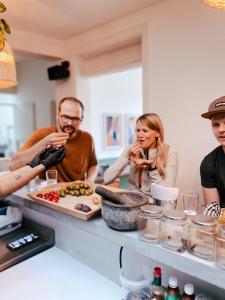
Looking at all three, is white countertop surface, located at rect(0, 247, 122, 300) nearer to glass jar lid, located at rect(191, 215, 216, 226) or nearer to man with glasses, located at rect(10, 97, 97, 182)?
glass jar lid, located at rect(191, 215, 216, 226)

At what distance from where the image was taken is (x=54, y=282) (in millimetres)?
971

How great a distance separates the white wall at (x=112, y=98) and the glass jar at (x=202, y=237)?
126 inches

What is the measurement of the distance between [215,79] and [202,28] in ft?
1.45

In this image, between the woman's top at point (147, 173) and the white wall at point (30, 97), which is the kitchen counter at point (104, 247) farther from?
the white wall at point (30, 97)

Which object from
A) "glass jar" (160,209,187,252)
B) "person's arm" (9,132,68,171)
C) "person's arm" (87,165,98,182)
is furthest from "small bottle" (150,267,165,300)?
"person's arm" (87,165,98,182)

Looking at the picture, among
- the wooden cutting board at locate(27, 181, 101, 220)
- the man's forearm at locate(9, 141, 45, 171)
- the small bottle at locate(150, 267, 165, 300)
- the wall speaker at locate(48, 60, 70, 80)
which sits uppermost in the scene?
the wall speaker at locate(48, 60, 70, 80)

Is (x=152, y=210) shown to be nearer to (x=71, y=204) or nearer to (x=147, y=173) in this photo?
(x=71, y=204)

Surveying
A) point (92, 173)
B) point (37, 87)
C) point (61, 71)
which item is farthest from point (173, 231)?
point (37, 87)

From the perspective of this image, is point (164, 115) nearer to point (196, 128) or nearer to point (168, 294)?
point (196, 128)

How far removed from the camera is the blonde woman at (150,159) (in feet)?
4.68

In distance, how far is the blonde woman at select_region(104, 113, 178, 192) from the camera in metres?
1.43

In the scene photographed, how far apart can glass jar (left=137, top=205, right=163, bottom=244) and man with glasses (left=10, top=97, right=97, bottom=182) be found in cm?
79

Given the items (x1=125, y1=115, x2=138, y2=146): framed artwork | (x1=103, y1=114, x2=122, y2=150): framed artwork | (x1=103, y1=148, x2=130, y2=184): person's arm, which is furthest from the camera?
(x1=125, y1=115, x2=138, y2=146): framed artwork

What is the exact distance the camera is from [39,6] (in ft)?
7.17
